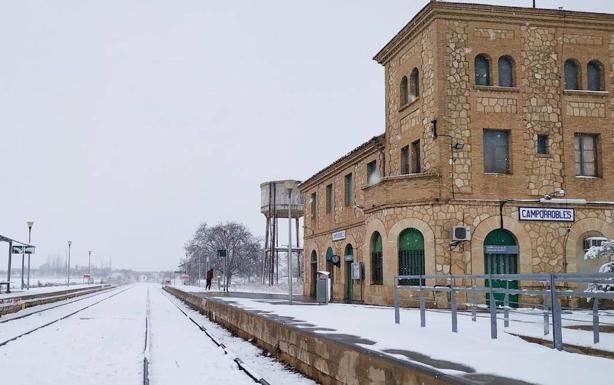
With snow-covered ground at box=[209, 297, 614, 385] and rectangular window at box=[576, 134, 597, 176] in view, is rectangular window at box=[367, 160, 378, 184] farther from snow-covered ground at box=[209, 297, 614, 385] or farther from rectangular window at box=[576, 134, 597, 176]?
snow-covered ground at box=[209, 297, 614, 385]

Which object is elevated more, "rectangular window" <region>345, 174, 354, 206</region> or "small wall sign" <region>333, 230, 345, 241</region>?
"rectangular window" <region>345, 174, 354, 206</region>

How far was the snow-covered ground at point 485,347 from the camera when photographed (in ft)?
21.3

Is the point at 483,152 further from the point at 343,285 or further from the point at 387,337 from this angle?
the point at 387,337

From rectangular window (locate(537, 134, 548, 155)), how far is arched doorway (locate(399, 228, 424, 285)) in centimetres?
501

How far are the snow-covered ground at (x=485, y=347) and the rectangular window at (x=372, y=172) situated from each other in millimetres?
11705

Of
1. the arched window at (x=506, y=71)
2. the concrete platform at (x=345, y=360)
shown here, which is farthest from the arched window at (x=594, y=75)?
the concrete platform at (x=345, y=360)

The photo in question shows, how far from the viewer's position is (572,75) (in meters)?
21.7

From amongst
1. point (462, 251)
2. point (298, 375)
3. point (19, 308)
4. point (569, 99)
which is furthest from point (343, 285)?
point (298, 375)

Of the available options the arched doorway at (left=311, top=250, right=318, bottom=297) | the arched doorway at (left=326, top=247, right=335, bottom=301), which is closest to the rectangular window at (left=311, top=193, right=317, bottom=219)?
the arched doorway at (left=311, top=250, right=318, bottom=297)

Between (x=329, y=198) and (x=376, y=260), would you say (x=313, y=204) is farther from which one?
(x=376, y=260)

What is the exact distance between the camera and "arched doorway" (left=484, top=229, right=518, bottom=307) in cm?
2045

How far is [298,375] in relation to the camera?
1027 cm

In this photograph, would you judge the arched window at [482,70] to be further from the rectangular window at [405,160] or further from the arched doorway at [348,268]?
the arched doorway at [348,268]

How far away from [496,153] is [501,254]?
3397mm
